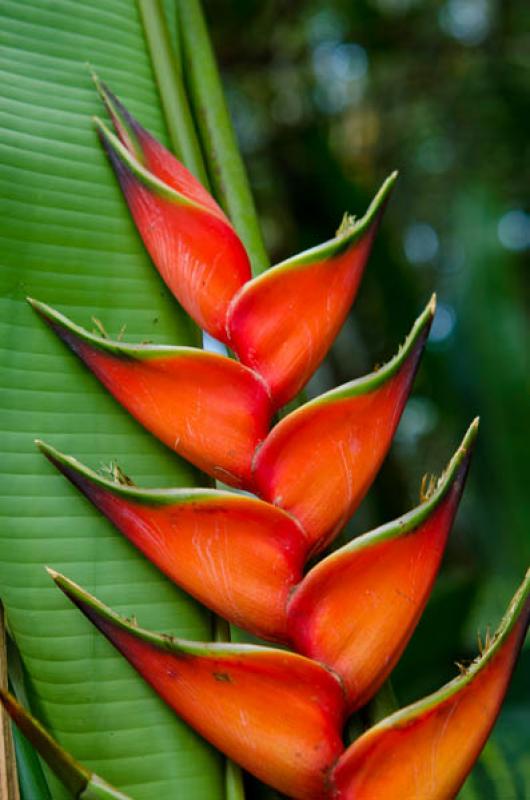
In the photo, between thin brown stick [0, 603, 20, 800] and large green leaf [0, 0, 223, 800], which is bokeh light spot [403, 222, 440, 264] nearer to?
large green leaf [0, 0, 223, 800]

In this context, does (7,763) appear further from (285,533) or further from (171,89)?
(171,89)

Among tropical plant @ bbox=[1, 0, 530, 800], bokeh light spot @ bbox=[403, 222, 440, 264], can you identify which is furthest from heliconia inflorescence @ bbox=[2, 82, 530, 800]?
bokeh light spot @ bbox=[403, 222, 440, 264]

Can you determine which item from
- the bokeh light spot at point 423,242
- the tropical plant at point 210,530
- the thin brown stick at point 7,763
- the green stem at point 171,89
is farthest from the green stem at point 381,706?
the bokeh light spot at point 423,242

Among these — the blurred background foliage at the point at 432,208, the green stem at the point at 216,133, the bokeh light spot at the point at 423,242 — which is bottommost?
the bokeh light spot at the point at 423,242

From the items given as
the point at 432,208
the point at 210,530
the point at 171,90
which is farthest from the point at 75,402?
the point at 432,208

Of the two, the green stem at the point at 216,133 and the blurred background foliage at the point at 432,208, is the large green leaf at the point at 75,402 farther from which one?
the blurred background foliage at the point at 432,208

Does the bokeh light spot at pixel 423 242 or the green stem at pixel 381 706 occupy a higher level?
the green stem at pixel 381 706
